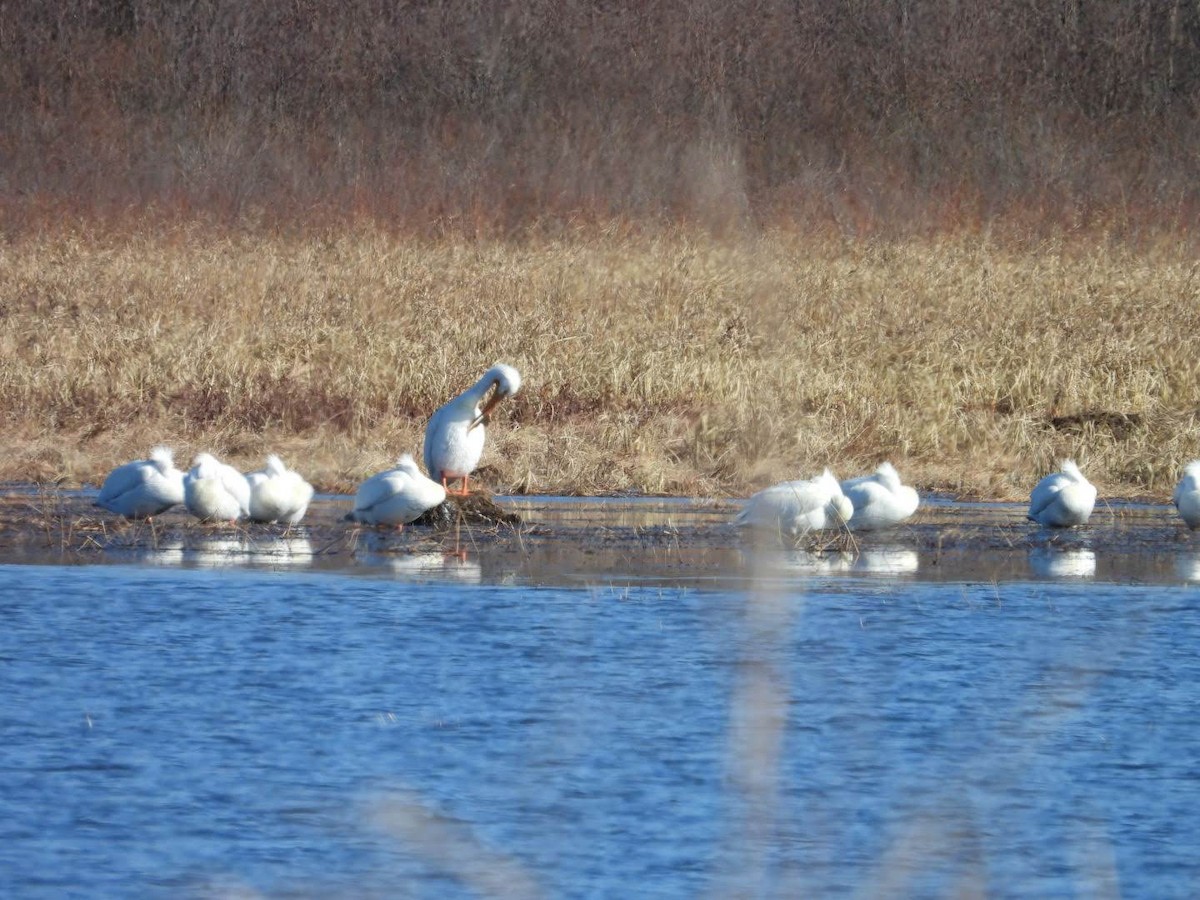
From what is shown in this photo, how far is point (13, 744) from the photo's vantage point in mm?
6055

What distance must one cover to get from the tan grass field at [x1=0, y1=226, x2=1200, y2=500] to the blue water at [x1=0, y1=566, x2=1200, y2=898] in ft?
11.8

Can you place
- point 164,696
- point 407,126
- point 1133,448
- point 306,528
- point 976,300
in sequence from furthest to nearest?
point 407,126, point 976,300, point 1133,448, point 306,528, point 164,696

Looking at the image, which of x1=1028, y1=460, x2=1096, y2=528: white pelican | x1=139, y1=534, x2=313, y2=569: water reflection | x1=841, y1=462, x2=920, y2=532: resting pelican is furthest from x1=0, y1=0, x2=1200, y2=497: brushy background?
x1=139, y1=534, x2=313, y2=569: water reflection

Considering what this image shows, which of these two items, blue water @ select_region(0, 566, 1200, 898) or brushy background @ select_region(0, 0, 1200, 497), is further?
brushy background @ select_region(0, 0, 1200, 497)

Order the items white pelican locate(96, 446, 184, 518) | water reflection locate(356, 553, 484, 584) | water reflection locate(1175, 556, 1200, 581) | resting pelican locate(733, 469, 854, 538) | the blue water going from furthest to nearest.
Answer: white pelican locate(96, 446, 184, 518)
resting pelican locate(733, 469, 854, 538)
water reflection locate(1175, 556, 1200, 581)
water reflection locate(356, 553, 484, 584)
the blue water

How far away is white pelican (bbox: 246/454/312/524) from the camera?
32.8 ft

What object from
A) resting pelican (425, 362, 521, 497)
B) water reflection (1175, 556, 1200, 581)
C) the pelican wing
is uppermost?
resting pelican (425, 362, 521, 497)

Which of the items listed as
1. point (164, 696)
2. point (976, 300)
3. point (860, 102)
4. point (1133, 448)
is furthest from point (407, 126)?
point (164, 696)

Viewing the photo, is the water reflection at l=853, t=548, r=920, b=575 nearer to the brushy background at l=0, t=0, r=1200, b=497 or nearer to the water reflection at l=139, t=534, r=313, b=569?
the brushy background at l=0, t=0, r=1200, b=497

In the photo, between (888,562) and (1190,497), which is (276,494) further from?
(1190,497)

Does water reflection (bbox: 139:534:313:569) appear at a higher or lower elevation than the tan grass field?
lower

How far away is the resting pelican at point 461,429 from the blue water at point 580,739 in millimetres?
1539

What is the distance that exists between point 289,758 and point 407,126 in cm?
2028

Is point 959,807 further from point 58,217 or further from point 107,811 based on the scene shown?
point 58,217
